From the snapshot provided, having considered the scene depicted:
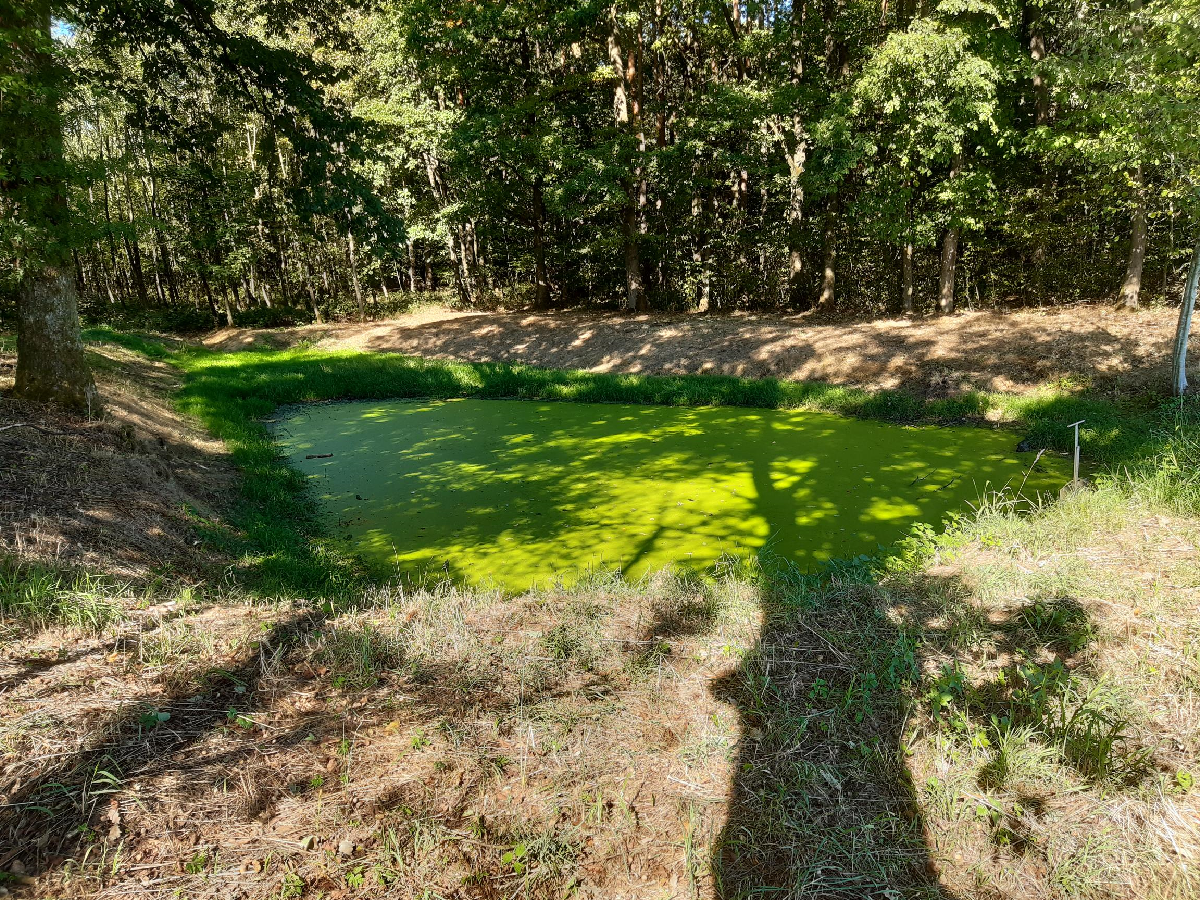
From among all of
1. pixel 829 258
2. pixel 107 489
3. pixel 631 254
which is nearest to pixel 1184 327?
pixel 829 258

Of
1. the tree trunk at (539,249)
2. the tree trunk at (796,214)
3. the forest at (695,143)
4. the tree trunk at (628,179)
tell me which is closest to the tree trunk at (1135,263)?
the forest at (695,143)

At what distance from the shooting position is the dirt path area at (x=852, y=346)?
872cm

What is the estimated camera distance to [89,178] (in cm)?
402

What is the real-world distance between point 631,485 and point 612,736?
3.98 metres

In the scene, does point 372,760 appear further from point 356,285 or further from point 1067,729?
point 356,285

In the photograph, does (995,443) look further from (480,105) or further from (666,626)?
(480,105)

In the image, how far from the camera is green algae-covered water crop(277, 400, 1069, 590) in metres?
4.89

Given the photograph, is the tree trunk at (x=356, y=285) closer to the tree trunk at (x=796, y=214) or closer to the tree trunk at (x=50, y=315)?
the tree trunk at (x=796, y=214)

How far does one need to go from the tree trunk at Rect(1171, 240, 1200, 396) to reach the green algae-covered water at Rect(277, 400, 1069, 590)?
173 centimetres

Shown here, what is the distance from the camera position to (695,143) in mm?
12570

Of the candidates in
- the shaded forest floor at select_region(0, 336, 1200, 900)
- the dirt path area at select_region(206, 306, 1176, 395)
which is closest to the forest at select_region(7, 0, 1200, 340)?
the dirt path area at select_region(206, 306, 1176, 395)

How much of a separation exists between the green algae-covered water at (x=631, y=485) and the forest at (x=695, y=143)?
2.39 m

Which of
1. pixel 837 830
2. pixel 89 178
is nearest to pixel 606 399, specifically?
pixel 89 178

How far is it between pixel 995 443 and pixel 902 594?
481 centimetres
